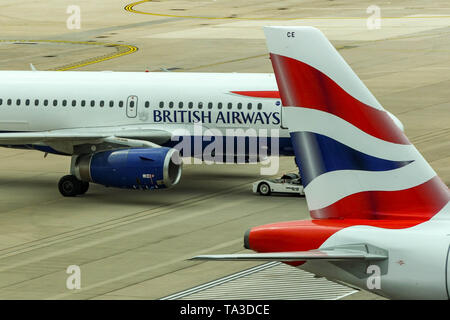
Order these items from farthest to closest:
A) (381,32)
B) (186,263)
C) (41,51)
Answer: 1. (381,32)
2. (41,51)
3. (186,263)

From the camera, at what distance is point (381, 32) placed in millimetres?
73125

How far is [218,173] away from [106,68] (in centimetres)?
2419

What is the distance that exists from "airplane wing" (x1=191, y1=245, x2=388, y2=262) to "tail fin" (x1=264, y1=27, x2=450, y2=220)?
83cm

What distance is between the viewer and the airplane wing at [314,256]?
13500 mm

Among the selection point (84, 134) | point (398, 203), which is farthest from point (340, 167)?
point (84, 134)

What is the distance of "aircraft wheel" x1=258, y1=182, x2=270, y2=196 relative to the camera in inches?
1367

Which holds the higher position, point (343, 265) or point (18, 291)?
point (343, 265)

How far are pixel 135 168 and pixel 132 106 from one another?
142 inches

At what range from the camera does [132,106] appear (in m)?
36.1

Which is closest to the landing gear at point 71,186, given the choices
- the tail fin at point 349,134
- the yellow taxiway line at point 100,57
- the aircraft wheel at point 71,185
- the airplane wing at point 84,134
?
the aircraft wheel at point 71,185

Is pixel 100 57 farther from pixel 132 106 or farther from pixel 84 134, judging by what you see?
pixel 84 134

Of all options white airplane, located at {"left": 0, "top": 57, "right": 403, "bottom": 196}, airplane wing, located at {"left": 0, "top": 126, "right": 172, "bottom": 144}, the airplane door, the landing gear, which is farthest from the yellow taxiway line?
the landing gear

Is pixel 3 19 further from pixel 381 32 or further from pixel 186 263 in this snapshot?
pixel 186 263

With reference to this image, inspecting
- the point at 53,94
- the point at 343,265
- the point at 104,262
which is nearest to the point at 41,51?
the point at 53,94
